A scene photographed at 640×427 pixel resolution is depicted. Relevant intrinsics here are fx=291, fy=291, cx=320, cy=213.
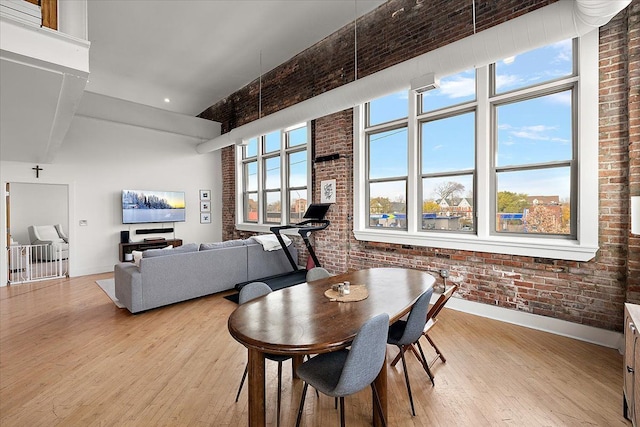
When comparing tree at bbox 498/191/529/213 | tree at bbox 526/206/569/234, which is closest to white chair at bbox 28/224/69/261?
tree at bbox 498/191/529/213

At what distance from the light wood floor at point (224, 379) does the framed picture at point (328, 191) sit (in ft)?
9.14

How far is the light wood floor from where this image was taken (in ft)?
6.75

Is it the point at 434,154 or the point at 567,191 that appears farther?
the point at 434,154

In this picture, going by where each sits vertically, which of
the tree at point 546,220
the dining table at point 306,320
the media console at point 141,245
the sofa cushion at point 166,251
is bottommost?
the media console at point 141,245

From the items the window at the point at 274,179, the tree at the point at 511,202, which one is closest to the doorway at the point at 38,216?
the window at the point at 274,179

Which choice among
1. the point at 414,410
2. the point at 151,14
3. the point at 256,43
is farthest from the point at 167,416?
the point at 256,43

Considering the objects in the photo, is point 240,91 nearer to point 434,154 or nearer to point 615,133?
point 434,154

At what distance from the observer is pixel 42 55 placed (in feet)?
7.13

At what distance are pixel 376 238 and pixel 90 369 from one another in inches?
152

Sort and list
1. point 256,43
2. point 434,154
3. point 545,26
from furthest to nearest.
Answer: point 256,43
point 434,154
point 545,26

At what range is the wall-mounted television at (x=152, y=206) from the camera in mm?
6930

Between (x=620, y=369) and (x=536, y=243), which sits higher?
(x=536, y=243)

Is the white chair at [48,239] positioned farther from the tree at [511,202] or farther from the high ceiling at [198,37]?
the tree at [511,202]

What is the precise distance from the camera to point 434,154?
4.35 metres
